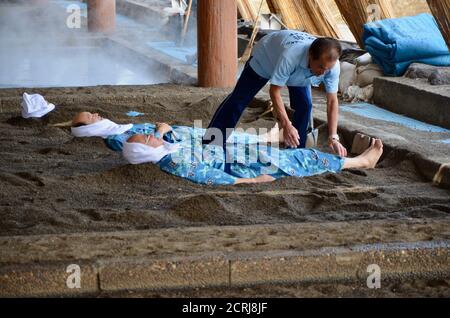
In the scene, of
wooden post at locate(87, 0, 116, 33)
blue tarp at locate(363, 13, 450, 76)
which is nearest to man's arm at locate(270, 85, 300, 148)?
blue tarp at locate(363, 13, 450, 76)

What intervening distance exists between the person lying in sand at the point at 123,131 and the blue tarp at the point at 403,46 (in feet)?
7.70

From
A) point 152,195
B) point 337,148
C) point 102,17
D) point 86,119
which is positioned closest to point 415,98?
point 337,148

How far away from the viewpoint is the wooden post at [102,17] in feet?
51.6

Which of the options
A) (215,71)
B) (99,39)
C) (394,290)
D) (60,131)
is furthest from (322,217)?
(99,39)

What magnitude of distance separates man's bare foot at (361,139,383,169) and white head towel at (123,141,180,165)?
55.0 inches

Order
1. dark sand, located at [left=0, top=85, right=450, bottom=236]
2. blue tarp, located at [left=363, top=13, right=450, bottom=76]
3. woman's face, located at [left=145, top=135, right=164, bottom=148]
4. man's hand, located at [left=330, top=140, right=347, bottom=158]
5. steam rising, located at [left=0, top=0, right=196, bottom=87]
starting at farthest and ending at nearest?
steam rising, located at [left=0, top=0, right=196, bottom=87], blue tarp, located at [left=363, top=13, right=450, bottom=76], man's hand, located at [left=330, top=140, right=347, bottom=158], woman's face, located at [left=145, top=135, right=164, bottom=148], dark sand, located at [left=0, top=85, right=450, bottom=236]

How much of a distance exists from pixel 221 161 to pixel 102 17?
10.7 meters

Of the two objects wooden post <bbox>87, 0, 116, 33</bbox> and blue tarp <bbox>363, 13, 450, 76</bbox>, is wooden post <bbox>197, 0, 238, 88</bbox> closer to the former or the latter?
blue tarp <bbox>363, 13, 450, 76</bbox>

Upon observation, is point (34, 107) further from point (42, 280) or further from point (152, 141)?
point (42, 280)

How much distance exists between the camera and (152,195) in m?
5.28

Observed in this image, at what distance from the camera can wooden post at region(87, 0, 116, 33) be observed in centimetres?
1572

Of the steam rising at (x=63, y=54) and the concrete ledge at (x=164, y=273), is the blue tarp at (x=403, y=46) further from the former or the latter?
the concrete ledge at (x=164, y=273)

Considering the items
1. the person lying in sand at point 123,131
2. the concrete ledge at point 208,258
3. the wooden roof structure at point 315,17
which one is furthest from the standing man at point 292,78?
the wooden roof structure at point 315,17

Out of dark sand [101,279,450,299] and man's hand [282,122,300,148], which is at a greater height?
man's hand [282,122,300,148]
